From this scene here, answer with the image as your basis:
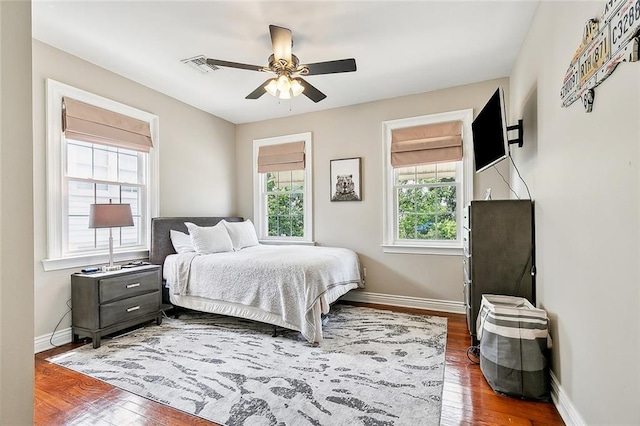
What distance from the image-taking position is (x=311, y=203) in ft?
14.8

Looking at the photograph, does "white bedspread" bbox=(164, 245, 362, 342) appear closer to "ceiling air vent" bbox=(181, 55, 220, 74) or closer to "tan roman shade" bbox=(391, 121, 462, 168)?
"tan roman shade" bbox=(391, 121, 462, 168)

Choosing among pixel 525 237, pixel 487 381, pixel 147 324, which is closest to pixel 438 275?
pixel 525 237

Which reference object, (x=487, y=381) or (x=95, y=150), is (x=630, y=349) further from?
(x=95, y=150)

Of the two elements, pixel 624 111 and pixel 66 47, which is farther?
pixel 66 47

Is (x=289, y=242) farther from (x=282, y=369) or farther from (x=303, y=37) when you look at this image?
(x=303, y=37)

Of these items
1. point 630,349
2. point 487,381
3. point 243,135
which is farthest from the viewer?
point 243,135

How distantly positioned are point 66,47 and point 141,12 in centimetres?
109

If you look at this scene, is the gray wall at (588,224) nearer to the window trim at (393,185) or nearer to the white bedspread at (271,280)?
the window trim at (393,185)

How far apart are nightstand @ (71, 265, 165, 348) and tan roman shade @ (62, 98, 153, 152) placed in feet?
4.42

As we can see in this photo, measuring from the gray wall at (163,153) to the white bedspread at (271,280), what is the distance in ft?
3.23

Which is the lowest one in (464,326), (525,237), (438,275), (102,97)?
(464,326)

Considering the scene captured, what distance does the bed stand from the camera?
110 inches

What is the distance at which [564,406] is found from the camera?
1723mm

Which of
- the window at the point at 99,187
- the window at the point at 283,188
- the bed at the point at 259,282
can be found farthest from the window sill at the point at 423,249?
the window at the point at 99,187
